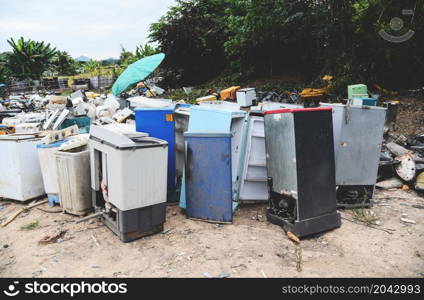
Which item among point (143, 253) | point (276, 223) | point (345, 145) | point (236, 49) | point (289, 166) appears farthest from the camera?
point (236, 49)

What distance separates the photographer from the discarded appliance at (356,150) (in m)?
4.05

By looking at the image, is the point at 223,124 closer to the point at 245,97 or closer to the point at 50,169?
the point at 50,169

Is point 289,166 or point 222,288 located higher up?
point 289,166

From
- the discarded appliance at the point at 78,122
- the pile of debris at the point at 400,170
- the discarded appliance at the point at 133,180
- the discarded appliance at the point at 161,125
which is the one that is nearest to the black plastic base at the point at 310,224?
the discarded appliance at the point at 133,180

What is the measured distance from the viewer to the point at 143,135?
3.54 m

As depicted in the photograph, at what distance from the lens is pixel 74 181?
3.91 m

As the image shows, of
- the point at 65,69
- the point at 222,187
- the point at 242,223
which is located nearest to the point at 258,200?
the point at 242,223

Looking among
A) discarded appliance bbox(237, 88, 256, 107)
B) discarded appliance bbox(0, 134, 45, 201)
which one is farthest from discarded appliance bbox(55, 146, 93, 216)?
discarded appliance bbox(237, 88, 256, 107)

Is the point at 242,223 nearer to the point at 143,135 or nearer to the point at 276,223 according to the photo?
the point at 276,223

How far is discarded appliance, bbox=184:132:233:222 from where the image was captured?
3.56 metres

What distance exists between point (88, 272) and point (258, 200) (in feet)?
7.58

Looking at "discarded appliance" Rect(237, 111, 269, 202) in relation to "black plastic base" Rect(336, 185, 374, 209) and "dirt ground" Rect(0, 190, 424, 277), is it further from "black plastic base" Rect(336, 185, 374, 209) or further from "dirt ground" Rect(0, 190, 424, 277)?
"black plastic base" Rect(336, 185, 374, 209)

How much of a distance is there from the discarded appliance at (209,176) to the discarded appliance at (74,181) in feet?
4.06

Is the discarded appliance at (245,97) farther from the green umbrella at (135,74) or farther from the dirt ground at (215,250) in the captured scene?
the dirt ground at (215,250)
